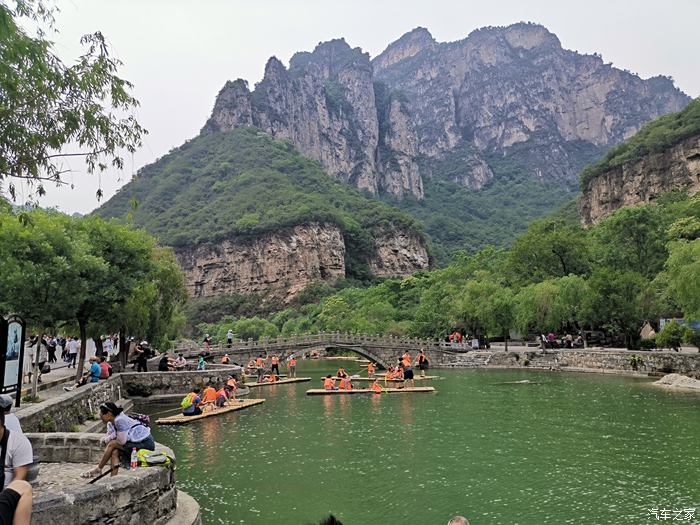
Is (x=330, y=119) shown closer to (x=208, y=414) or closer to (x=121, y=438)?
(x=208, y=414)

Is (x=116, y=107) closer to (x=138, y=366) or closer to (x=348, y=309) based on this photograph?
(x=138, y=366)

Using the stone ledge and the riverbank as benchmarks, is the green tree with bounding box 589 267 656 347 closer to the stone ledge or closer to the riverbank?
the riverbank

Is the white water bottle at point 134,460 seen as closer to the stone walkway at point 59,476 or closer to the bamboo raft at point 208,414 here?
the stone walkway at point 59,476

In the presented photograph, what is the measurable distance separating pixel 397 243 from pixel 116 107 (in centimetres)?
11227

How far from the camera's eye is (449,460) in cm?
1493

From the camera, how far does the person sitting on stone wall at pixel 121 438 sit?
28.8 feet

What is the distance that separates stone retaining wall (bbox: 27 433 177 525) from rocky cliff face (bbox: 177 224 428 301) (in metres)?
94.5

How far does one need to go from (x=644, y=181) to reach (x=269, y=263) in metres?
62.7

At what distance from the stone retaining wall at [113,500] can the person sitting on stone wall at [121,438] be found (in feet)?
1.71

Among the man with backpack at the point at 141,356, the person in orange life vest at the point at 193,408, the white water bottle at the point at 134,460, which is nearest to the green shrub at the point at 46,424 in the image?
the white water bottle at the point at 134,460

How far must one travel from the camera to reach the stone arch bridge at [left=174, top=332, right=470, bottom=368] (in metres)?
44.6

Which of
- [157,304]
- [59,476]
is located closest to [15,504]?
[59,476]

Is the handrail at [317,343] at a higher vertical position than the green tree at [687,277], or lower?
lower

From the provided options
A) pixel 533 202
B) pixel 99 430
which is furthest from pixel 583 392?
pixel 533 202
